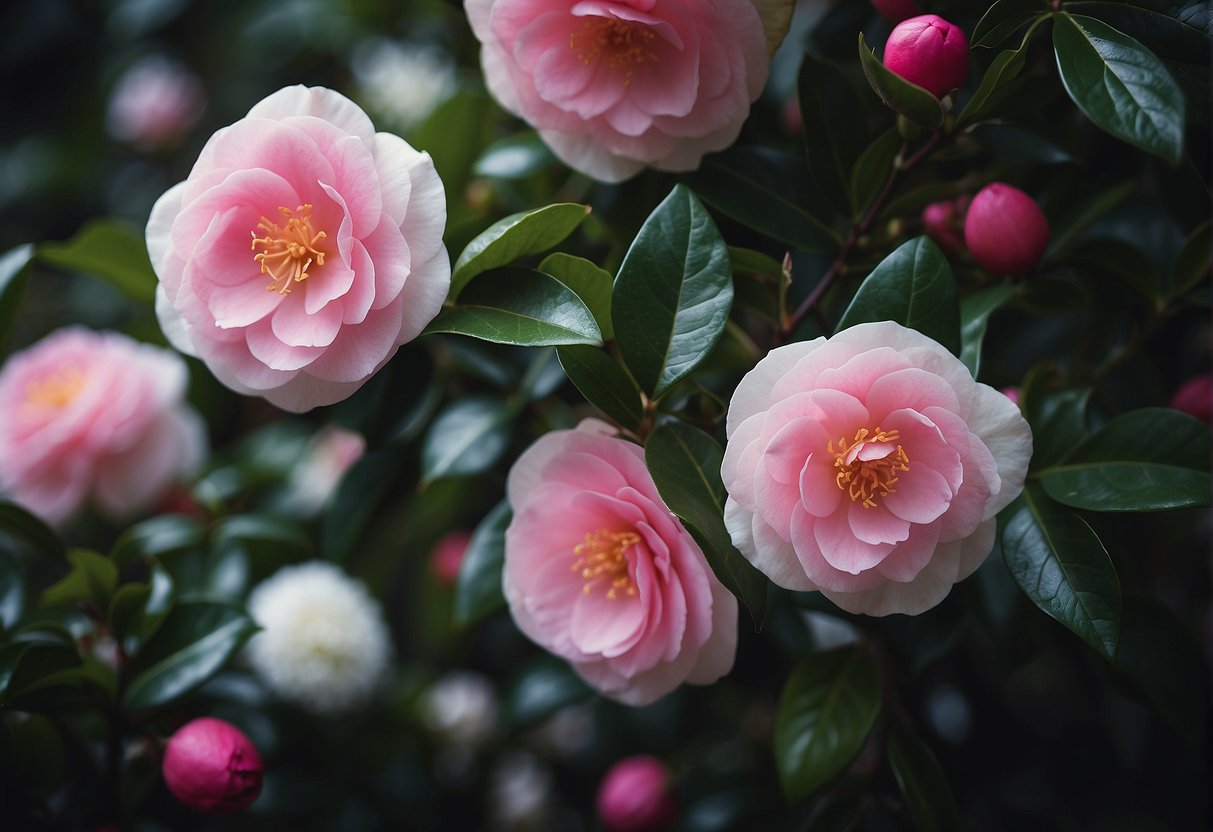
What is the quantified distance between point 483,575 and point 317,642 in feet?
0.98

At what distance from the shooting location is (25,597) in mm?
831

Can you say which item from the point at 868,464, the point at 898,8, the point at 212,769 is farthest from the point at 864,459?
the point at 212,769

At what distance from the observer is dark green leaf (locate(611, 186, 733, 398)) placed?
617 millimetres

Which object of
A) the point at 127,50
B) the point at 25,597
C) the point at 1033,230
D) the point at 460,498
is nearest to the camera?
the point at 1033,230

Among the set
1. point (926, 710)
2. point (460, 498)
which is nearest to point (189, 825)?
point (460, 498)

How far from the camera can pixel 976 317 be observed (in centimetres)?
66

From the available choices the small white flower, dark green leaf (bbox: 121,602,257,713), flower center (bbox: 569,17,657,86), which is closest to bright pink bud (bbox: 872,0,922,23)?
flower center (bbox: 569,17,657,86)

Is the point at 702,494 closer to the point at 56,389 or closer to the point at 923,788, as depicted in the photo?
the point at 923,788

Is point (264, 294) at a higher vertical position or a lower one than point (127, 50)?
higher

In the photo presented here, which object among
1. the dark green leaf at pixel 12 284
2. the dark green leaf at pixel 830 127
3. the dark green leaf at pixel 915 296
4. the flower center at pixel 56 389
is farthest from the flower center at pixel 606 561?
the flower center at pixel 56 389

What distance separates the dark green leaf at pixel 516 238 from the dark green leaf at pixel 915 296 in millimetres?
200

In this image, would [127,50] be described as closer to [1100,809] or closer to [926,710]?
[926,710]

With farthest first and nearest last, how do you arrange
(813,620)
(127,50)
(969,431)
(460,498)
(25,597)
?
1. (127,50)
2. (460,498)
3. (813,620)
4. (25,597)
5. (969,431)

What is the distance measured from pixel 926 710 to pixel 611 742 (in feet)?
1.37
